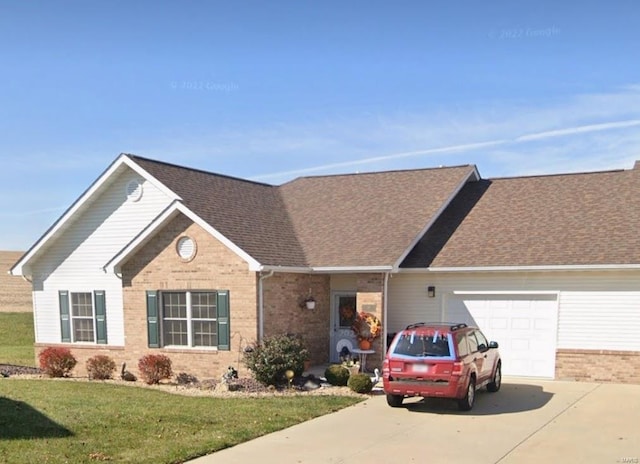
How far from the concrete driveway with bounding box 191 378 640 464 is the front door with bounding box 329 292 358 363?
470 cm

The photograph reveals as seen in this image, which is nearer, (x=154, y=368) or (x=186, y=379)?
(x=154, y=368)

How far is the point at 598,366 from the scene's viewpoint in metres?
14.7

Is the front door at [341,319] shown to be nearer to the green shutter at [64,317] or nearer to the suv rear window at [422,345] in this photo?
the suv rear window at [422,345]

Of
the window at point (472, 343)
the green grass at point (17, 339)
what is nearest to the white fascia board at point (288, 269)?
the window at point (472, 343)

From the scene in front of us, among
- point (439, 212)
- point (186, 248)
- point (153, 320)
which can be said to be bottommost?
point (153, 320)

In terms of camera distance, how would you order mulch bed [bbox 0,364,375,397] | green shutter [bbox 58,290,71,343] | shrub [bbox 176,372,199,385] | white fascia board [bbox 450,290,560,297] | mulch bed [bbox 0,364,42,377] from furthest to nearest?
1. green shutter [bbox 58,290,71,343]
2. mulch bed [bbox 0,364,42,377]
3. shrub [bbox 176,372,199,385]
4. white fascia board [bbox 450,290,560,297]
5. mulch bed [bbox 0,364,375,397]

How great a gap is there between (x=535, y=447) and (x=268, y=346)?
23.6 feet

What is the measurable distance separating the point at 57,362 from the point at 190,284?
5.00 meters

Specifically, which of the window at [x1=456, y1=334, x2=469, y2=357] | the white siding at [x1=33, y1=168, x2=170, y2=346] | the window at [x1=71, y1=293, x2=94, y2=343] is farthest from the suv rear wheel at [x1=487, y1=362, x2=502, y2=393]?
the window at [x1=71, y1=293, x2=94, y2=343]

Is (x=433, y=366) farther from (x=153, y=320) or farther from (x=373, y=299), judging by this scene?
(x=153, y=320)

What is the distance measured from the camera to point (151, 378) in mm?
15406

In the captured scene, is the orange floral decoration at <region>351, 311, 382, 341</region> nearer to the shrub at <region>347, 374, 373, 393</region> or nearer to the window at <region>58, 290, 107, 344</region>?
the shrub at <region>347, 374, 373, 393</region>

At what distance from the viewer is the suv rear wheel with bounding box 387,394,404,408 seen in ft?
38.3

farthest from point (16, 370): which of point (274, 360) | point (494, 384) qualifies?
point (494, 384)
